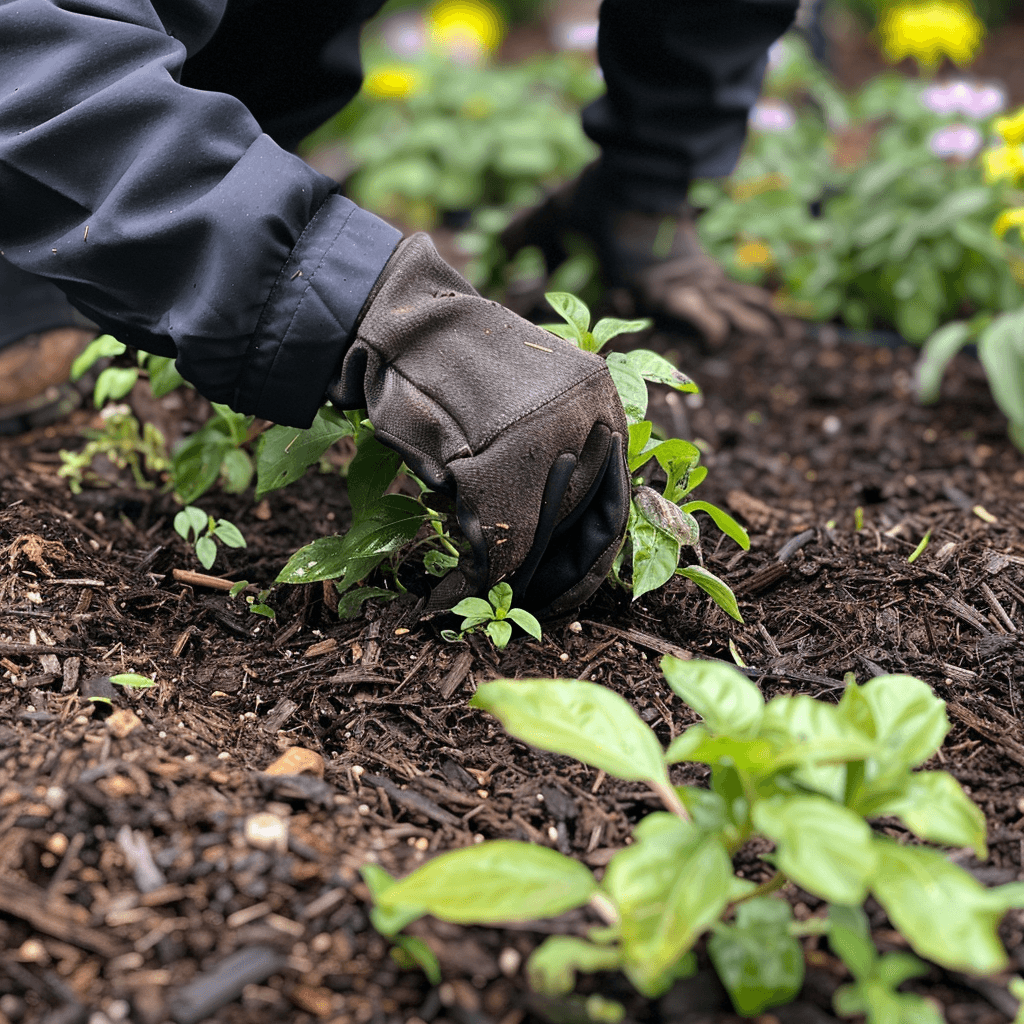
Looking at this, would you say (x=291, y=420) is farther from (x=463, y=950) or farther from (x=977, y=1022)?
(x=977, y=1022)

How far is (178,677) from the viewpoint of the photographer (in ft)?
4.98

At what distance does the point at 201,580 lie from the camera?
175 centimetres

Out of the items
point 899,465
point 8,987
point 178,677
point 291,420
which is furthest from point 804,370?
point 8,987

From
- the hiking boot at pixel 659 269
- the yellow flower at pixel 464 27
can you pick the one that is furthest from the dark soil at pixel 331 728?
the yellow flower at pixel 464 27

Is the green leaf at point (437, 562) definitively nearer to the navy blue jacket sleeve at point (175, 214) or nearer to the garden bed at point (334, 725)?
the garden bed at point (334, 725)

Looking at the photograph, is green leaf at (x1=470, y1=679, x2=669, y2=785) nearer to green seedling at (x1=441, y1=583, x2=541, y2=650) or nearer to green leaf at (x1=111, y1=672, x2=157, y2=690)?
green seedling at (x1=441, y1=583, x2=541, y2=650)

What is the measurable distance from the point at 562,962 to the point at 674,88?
8.47 feet

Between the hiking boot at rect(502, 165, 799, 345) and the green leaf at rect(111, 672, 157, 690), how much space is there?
221 centimetres

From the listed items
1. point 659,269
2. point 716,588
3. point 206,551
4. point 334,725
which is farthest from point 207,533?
point 659,269

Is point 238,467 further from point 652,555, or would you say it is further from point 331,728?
point 652,555

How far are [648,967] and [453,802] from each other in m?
0.46

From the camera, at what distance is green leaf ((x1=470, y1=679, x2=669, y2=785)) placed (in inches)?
40.7

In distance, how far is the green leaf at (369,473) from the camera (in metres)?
1.59

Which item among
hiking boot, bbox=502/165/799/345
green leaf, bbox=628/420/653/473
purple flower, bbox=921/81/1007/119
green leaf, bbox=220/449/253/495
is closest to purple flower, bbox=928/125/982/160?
purple flower, bbox=921/81/1007/119
